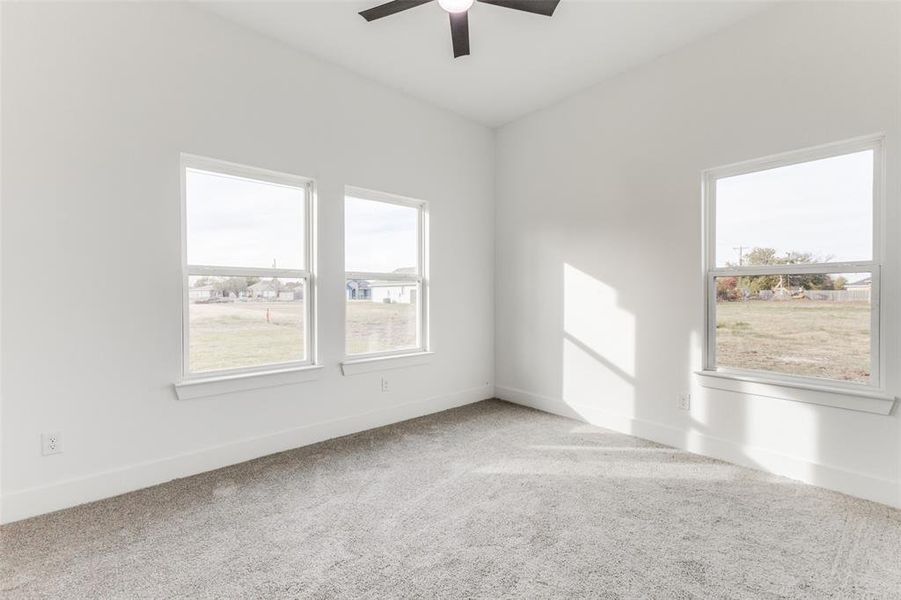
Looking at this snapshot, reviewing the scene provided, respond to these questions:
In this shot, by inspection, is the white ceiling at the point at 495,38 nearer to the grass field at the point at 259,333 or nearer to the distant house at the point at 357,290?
the distant house at the point at 357,290

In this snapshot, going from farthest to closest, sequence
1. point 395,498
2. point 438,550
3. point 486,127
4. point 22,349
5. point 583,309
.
A: 1. point 486,127
2. point 583,309
3. point 395,498
4. point 22,349
5. point 438,550

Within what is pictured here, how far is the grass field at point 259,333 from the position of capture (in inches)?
112

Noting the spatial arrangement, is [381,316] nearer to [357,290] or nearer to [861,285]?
[357,290]

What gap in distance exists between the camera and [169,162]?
2641 millimetres

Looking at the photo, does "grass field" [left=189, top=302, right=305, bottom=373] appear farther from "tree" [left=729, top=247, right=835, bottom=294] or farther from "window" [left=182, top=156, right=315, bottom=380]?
"tree" [left=729, top=247, right=835, bottom=294]

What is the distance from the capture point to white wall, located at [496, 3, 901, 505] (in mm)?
2434

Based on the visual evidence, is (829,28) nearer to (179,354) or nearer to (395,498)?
(395,498)

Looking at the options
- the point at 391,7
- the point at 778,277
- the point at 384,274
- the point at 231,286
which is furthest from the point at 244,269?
the point at 778,277

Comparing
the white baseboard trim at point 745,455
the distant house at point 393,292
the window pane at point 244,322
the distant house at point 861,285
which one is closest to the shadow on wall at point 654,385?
the white baseboard trim at point 745,455

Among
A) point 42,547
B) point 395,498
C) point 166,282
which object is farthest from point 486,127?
point 42,547

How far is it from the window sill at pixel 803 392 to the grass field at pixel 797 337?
113mm

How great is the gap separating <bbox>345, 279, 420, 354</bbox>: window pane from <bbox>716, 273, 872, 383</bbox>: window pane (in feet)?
8.43

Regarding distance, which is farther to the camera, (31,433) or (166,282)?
(166,282)

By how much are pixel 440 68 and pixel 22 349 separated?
330 cm
